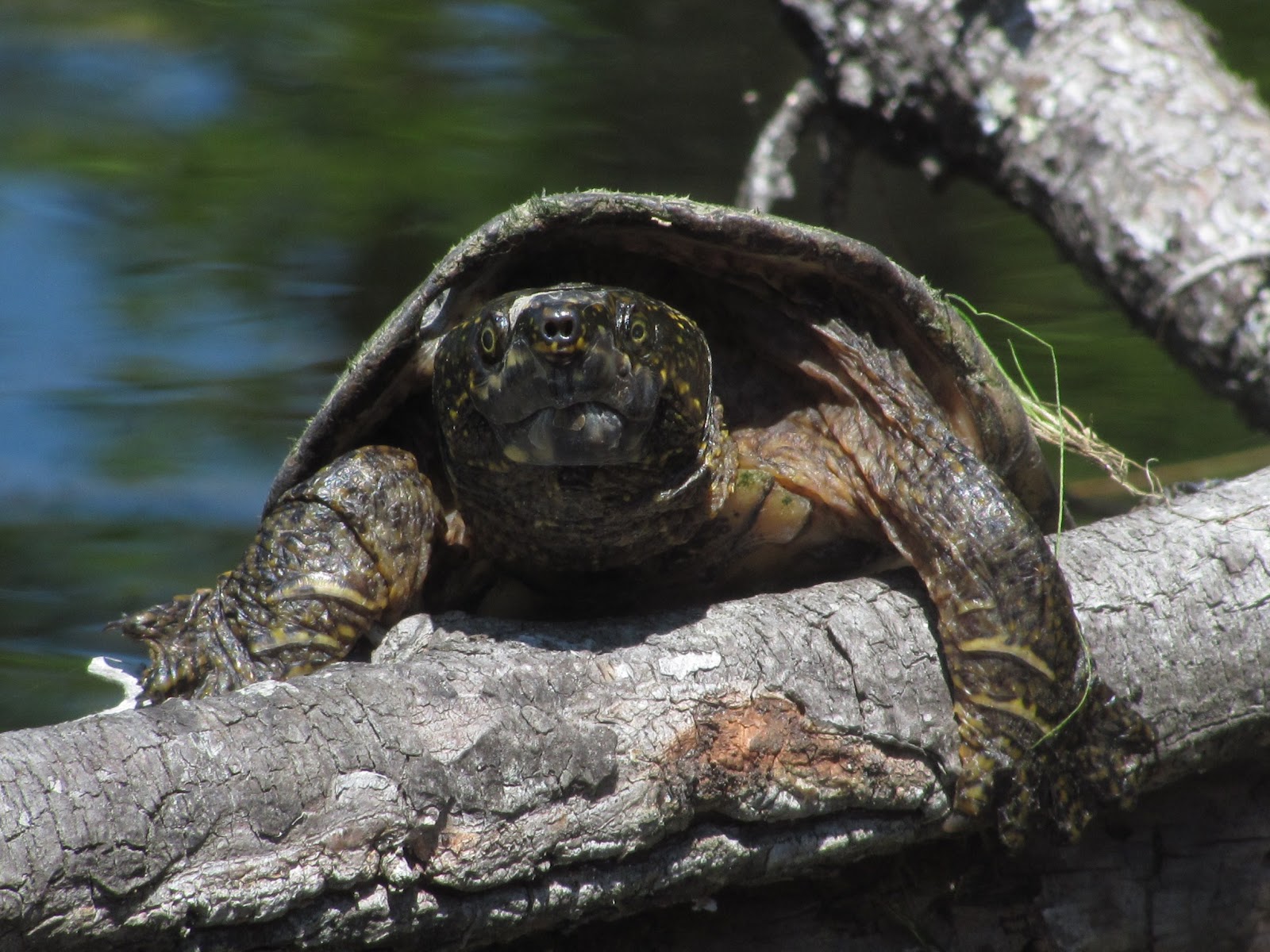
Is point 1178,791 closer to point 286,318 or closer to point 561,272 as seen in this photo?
point 561,272

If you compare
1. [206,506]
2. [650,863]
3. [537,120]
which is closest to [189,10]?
[537,120]

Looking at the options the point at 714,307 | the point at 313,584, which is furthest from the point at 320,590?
the point at 714,307

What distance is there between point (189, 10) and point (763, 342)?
4702mm

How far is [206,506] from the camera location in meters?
4.20

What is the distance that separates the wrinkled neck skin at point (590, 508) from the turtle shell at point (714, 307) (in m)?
0.16

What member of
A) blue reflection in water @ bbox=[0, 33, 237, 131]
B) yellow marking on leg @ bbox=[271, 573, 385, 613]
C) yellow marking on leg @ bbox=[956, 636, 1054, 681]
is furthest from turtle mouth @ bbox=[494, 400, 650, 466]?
blue reflection in water @ bbox=[0, 33, 237, 131]

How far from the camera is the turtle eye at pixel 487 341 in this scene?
72.9 inches

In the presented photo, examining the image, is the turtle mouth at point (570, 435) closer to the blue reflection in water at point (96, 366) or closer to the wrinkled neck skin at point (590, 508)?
the wrinkled neck skin at point (590, 508)

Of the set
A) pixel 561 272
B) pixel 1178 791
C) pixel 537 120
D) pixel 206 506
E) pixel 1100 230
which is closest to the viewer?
pixel 1178 791

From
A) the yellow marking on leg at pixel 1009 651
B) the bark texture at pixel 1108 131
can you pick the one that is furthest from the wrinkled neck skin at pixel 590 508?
the bark texture at pixel 1108 131

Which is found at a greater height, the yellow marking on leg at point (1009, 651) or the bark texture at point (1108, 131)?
the bark texture at point (1108, 131)

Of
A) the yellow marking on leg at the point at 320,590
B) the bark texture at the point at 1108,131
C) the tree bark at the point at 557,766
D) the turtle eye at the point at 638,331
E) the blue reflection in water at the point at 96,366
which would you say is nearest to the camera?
the tree bark at the point at 557,766

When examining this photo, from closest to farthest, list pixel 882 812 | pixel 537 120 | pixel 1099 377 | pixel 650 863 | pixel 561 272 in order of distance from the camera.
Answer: pixel 650 863 < pixel 882 812 < pixel 561 272 < pixel 1099 377 < pixel 537 120

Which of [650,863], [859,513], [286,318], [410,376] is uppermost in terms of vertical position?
[410,376]
